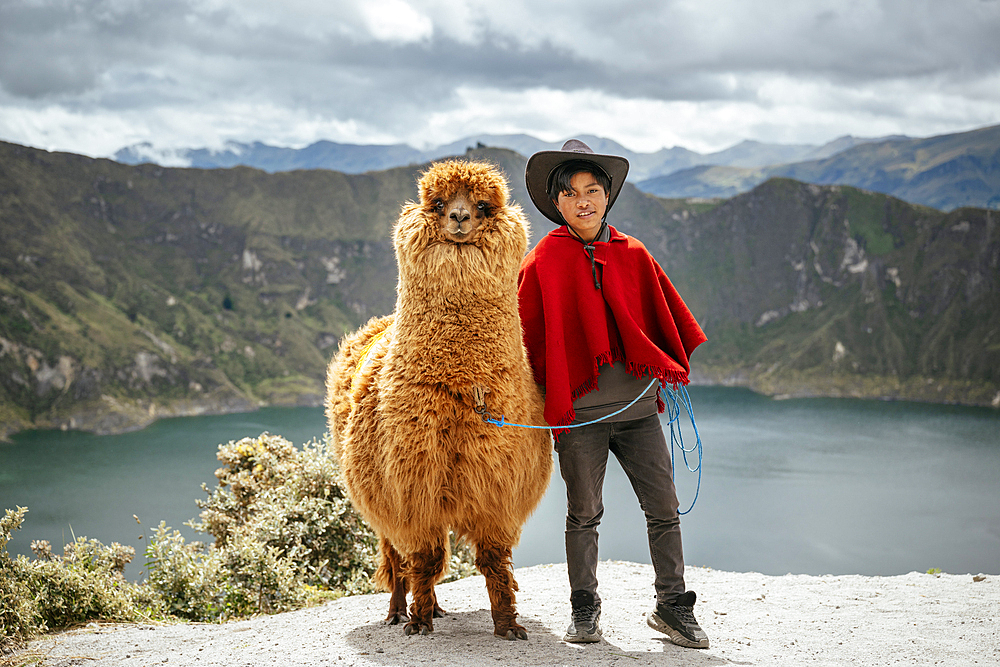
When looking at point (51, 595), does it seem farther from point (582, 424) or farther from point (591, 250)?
point (591, 250)

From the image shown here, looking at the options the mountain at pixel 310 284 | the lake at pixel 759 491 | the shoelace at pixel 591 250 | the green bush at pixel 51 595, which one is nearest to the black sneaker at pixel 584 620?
the shoelace at pixel 591 250

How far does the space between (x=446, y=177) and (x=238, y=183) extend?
167 meters

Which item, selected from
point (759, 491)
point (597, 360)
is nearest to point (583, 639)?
point (597, 360)

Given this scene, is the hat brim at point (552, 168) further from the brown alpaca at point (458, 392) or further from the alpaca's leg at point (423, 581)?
the alpaca's leg at point (423, 581)

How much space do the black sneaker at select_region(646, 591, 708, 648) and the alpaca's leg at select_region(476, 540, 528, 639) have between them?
30.3 inches

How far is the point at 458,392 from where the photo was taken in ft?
12.2

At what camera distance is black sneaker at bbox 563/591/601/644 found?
392cm

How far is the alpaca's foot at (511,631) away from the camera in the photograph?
12.8ft

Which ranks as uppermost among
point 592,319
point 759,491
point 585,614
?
point 592,319

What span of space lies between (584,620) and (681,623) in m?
0.52

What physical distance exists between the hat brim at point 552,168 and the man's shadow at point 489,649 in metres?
2.31

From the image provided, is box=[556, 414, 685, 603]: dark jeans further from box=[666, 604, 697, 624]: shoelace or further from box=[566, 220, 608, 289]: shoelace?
box=[566, 220, 608, 289]: shoelace

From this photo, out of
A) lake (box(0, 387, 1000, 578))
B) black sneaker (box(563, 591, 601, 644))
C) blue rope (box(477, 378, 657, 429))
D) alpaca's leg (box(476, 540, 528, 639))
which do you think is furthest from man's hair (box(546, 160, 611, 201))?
lake (box(0, 387, 1000, 578))

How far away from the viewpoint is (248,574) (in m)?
5.67
